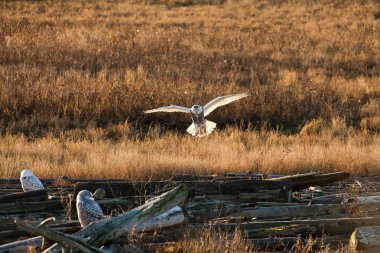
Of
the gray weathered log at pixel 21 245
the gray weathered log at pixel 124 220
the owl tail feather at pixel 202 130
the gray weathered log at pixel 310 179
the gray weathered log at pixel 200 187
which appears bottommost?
the owl tail feather at pixel 202 130

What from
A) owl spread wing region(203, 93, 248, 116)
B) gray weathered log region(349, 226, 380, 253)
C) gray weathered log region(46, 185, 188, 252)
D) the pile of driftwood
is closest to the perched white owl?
the pile of driftwood

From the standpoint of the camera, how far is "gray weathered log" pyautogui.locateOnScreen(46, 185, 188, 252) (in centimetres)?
484

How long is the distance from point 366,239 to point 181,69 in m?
12.2

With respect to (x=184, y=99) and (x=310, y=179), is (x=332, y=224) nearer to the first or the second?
(x=310, y=179)

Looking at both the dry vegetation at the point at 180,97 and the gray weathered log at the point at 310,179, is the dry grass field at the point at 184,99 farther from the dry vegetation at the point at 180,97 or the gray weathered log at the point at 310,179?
the gray weathered log at the point at 310,179

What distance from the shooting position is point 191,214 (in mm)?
6215

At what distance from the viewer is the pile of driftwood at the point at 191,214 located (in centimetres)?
497

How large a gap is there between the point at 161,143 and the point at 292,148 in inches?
75.9

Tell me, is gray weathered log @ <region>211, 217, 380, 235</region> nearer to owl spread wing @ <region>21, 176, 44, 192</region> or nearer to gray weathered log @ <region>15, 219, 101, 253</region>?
gray weathered log @ <region>15, 219, 101, 253</region>

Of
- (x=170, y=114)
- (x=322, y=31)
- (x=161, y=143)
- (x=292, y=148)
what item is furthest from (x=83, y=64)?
(x=322, y=31)

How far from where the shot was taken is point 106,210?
21.2 ft

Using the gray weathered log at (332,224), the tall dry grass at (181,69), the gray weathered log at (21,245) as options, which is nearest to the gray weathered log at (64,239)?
the gray weathered log at (21,245)

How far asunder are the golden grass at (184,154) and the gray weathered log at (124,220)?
142 inches

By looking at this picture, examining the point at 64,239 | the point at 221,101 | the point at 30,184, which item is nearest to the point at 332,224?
the point at 64,239
